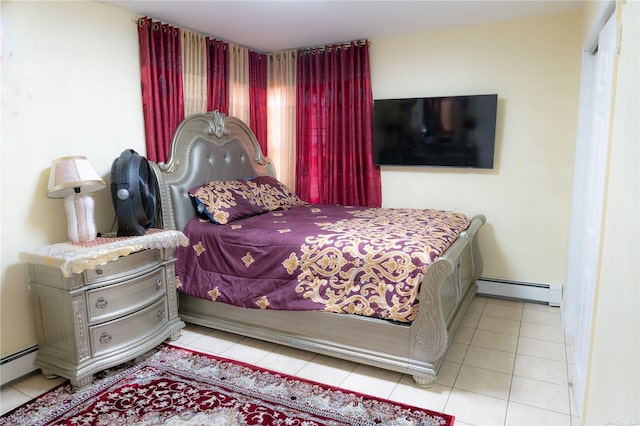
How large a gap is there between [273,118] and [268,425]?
139 inches

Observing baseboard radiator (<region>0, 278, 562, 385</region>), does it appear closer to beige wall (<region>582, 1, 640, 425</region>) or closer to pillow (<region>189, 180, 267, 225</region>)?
beige wall (<region>582, 1, 640, 425</region>)

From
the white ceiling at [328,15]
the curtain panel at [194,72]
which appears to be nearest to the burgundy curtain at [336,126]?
the white ceiling at [328,15]

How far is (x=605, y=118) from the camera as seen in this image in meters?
2.09

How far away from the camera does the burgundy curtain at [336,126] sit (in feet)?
14.0

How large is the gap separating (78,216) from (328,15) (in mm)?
2415

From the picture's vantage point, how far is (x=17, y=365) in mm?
2482

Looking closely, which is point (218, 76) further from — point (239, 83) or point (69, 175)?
point (69, 175)

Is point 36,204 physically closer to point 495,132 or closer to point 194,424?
point 194,424

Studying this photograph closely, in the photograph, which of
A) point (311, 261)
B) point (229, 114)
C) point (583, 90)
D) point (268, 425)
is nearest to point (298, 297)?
point (311, 261)

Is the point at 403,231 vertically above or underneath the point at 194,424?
above

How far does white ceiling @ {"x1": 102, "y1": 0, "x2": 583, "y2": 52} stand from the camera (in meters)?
3.11

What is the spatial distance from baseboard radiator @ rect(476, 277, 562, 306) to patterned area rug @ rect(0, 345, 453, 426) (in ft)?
6.77

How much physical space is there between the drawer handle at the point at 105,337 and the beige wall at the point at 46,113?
1.79 ft

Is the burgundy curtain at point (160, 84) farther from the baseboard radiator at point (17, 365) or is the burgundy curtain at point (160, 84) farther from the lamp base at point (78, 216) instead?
the baseboard radiator at point (17, 365)
